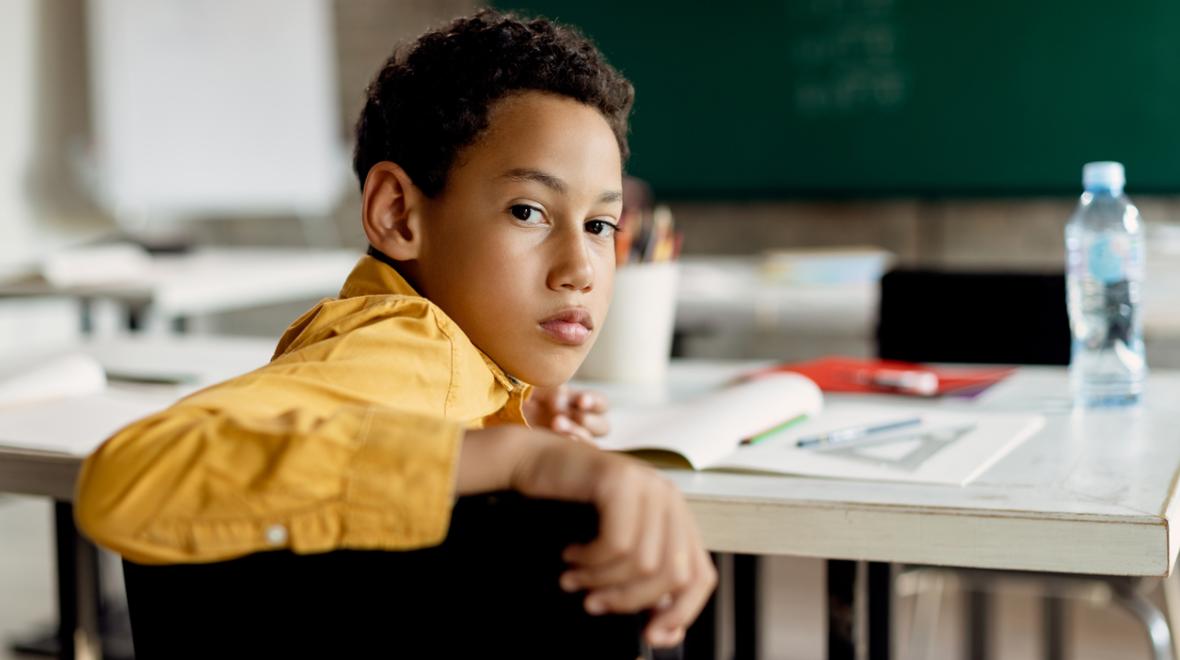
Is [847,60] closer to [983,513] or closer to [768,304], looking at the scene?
[768,304]

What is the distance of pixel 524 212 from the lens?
0.92 meters

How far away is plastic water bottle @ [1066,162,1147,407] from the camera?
146 centimetres

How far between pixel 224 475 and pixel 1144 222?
3.49 metres

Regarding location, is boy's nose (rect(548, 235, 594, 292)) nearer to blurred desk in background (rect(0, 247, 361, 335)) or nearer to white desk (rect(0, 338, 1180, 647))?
white desk (rect(0, 338, 1180, 647))

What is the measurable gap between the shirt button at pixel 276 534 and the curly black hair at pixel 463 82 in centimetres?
39

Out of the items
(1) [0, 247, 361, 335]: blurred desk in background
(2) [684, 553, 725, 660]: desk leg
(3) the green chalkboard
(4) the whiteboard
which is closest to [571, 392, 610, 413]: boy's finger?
(2) [684, 553, 725, 660]: desk leg

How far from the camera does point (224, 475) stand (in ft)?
2.06

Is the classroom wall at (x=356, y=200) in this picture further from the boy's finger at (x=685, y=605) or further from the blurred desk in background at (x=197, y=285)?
the boy's finger at (x=685, y=605)

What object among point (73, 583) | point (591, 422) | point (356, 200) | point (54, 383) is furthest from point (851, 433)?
point (356, 200)

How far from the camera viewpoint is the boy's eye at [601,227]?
38.3 inches

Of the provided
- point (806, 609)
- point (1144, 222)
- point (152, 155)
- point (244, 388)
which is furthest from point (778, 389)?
point (152, 155)

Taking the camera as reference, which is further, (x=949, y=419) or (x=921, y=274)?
(x=921, y=274)

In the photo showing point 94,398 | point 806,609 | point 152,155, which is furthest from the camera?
point 152,155

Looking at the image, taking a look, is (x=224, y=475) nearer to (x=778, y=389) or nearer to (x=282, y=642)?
(x=282, y=642)
